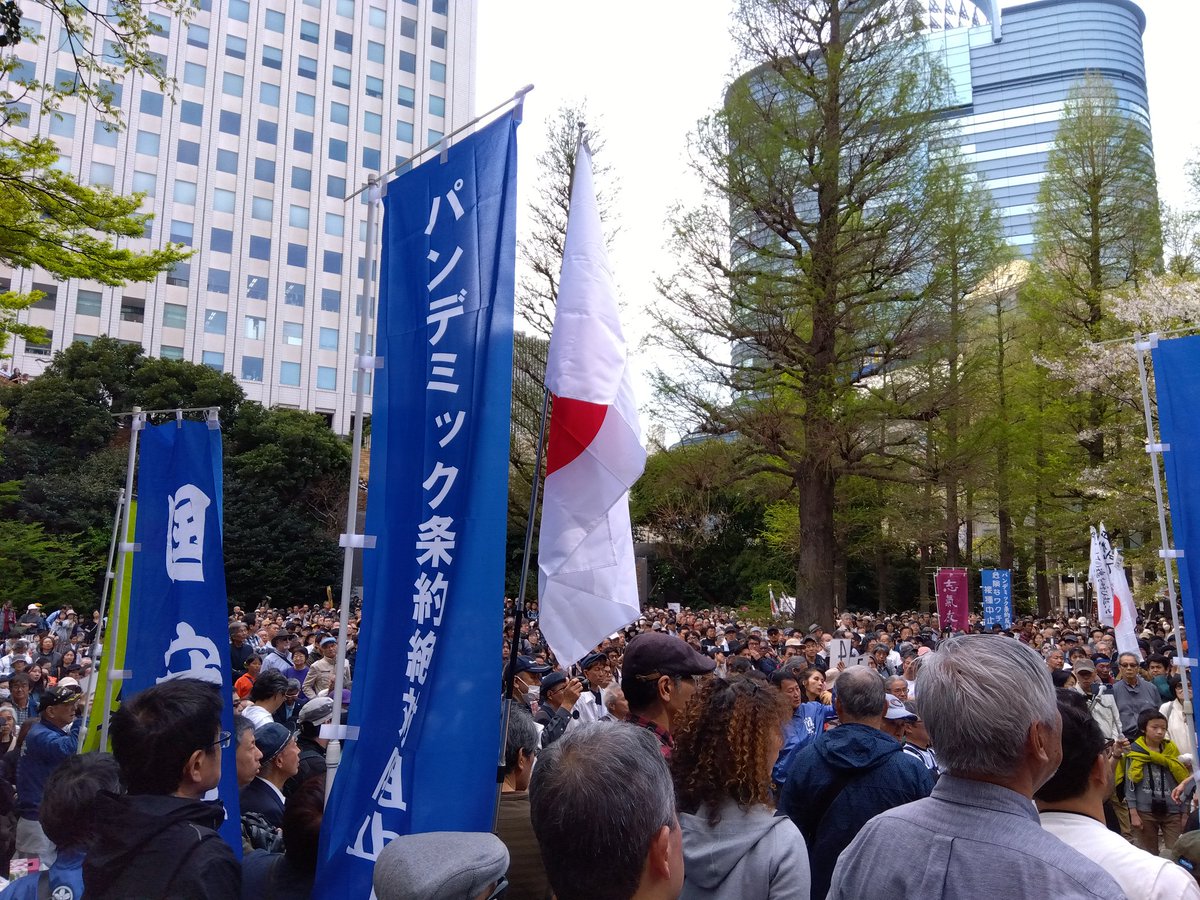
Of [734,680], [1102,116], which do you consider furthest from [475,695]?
[1102,116]

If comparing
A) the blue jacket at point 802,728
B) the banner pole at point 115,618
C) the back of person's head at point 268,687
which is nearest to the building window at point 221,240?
the banner pole at point 115,618

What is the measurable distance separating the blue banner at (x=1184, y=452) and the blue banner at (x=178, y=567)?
443cm

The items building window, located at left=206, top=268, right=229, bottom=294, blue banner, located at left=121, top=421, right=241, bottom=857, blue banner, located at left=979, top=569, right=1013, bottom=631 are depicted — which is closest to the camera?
blue banner, located at left=121, top=421, right=241, bottom=857

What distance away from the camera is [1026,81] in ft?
291

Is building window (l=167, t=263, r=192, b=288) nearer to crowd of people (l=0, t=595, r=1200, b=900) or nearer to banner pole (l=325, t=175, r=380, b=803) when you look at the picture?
crowd of people (l=0, t=595, r=1200, b=900)

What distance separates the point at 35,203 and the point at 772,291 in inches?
423

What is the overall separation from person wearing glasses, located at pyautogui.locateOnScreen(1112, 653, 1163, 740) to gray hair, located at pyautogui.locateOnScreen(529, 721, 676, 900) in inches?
295

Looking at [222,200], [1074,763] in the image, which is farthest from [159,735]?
[222,200]

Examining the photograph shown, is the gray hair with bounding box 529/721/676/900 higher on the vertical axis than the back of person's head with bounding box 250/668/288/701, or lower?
higher

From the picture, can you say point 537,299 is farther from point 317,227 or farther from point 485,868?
point 317,227

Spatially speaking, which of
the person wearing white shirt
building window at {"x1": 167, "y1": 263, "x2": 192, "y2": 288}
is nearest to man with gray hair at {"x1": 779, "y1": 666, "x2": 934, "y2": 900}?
the person wearing white shirt

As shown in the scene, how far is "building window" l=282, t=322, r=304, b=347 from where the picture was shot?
42219 mm

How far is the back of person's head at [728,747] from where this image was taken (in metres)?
2.22

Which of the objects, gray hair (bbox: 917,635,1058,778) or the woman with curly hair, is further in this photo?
the woman with curly hair
